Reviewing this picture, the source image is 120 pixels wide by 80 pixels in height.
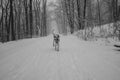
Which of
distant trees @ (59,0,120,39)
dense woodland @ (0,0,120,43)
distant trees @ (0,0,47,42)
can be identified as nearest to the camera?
distant trees @ (59,0,120,39)

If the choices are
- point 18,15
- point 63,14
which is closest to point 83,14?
point 63,14

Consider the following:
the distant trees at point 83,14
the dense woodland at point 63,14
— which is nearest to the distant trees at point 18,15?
the dense woodland at point 63,14

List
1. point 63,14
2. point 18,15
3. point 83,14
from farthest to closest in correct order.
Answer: point 63,14, point 18,15, point 83,14

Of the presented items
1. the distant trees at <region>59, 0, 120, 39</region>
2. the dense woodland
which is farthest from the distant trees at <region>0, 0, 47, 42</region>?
the distant trees at <region>59, 0, 120, 39</region>

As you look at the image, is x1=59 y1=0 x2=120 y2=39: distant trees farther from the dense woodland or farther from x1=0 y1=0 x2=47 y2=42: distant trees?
x1=0 y1=0 x2=47 y2=42: distant trees

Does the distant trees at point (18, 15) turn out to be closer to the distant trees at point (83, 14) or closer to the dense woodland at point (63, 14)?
the dense woodland at point (63, 14)

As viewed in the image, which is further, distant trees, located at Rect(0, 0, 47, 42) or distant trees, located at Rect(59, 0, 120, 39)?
distant trees, located at Rect(0, 0, 47, 42)

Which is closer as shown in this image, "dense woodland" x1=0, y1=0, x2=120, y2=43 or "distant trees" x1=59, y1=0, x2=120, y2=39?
"distant trees" x1=59, y1=0, x2=120, y2=39

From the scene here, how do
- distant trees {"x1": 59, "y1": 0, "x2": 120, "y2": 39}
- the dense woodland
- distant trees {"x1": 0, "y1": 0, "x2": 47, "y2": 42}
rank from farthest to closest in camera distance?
distant trees {"x1": 0, "y1": 0, "x2": 47, "y2": 42} → the dense woodland → distant trees {"x1": 59, "y1": 0, "x2": 120, "y2": 39}

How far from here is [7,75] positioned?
11.4 ft

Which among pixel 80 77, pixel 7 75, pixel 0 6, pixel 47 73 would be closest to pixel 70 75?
pixel 80 77

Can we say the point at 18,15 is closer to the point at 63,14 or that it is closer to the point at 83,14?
the point at 63,14

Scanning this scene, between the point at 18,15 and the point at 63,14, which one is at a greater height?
the point at 63,14

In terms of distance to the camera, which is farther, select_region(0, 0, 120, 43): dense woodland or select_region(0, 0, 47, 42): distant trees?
select_region(0, 0, 47, 42): distant trees
